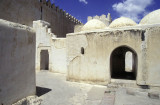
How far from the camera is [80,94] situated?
5.61 metres

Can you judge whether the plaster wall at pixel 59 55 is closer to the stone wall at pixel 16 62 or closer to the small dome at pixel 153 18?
the stone wall at pixel 16 62

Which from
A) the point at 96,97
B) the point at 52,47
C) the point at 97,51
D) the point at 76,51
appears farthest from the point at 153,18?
the point at 52,47

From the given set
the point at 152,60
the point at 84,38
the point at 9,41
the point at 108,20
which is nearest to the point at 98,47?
the point at 84,38

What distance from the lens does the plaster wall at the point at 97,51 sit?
20.7 feet

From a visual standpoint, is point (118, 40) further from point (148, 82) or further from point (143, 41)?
point (148, 82)

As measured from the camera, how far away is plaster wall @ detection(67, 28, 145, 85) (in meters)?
6.31

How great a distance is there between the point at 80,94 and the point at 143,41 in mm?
3837

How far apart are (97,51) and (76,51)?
1.29 metres

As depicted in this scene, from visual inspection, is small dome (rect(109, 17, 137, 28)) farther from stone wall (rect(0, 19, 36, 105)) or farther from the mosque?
stone wall (rect(0, 19, 36, 105))

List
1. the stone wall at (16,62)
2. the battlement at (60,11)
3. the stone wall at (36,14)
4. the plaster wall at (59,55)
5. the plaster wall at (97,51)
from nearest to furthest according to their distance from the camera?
the stone wall at (16,62)
the plaster wall at (97,51)
the plaster wall at (59,55)
the stone wall at (36,14)
the battlement at (60,11)

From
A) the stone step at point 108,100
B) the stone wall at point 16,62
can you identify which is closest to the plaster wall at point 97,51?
the stone step at point 108,100

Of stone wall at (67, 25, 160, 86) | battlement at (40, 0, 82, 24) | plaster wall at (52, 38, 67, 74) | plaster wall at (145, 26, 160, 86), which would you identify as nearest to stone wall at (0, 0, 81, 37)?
battlement at (40, 0, 82, 24)

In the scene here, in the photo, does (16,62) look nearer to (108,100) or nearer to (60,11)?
(108,100)

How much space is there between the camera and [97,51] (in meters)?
6.95
